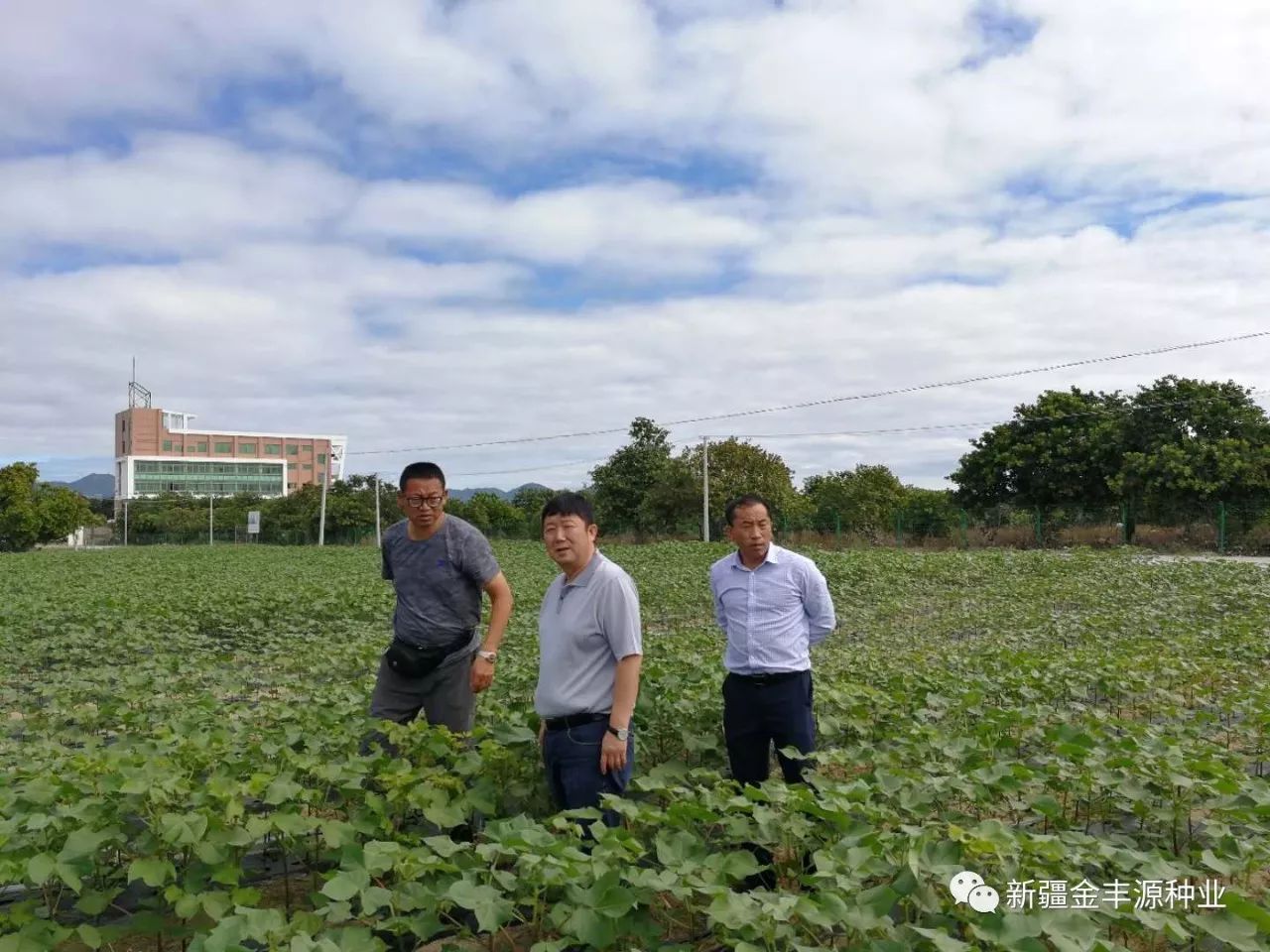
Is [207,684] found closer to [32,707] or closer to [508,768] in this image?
[32,707]

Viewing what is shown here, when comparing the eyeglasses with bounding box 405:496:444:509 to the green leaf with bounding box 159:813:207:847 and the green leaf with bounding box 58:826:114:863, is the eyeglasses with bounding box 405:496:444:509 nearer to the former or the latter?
the green leaf with bounding box 159:813:207:847

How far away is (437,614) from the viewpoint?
159 inches

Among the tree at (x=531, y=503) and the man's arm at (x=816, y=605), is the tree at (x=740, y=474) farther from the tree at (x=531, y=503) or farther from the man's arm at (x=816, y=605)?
the man's arm at (x=816, y=605)

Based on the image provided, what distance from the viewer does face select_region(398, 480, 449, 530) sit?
397cm

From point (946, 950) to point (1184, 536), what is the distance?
2863cm

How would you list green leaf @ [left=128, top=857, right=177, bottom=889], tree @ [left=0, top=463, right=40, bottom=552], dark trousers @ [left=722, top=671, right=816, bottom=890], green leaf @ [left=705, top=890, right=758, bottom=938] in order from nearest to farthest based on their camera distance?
green leaf @ [left=705, top=890, right=758, bottom=938] → green leaf @ [left=128, top=857, right=177, bottom=889] → dark trousers @ [left=722, top=671, right=816, bottom=890] → tree @ [left=0, top=463, right=40, bottom=552]

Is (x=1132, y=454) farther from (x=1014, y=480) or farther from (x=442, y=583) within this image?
(x=442, y=583)

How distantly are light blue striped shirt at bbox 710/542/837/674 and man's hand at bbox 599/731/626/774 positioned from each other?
2.79 ft

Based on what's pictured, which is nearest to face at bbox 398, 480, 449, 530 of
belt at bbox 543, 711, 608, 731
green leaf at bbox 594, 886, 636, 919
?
belt at bbox 543, 711, 608, 731

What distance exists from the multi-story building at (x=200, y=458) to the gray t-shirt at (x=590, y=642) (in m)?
100

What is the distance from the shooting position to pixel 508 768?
3760 millimetres

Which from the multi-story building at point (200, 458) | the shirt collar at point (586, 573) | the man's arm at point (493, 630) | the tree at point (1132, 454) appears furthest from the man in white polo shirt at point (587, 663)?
the multi-story building at point (200, 458)

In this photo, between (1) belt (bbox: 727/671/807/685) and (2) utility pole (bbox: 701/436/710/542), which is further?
(2) utility pole (bbox: 701/436/710/542)

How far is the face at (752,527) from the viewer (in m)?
3.85
